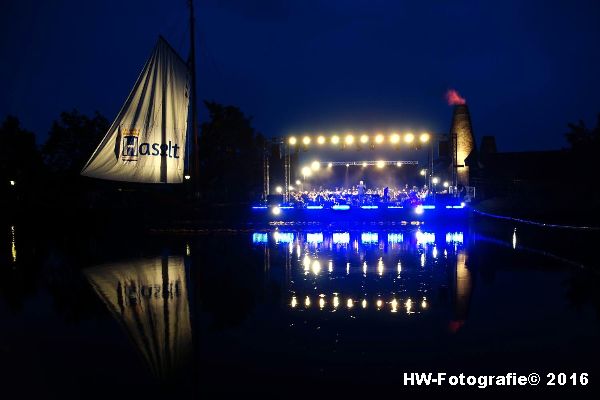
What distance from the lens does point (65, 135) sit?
1542 inches

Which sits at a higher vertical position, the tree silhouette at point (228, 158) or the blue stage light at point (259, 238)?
the tree silhouette at point (228, 158)

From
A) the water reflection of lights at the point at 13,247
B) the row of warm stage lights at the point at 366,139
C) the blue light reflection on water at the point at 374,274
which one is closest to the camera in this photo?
the blue light reflection on water at the point at 374,274

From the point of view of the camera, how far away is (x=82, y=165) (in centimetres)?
3228

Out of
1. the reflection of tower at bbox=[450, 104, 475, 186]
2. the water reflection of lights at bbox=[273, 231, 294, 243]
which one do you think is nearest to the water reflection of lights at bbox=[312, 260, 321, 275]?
the water reflection of lights at bbox=[273, 231, 294, 243]

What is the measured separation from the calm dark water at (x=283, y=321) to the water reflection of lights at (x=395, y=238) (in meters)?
3.51

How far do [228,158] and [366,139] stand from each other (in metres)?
20.2

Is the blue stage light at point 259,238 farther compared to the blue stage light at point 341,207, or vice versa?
the blue stage light at point 341,207

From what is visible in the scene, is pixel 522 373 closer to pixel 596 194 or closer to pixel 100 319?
pixel 100 319

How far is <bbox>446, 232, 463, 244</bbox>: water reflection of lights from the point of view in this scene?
15914 millimetres

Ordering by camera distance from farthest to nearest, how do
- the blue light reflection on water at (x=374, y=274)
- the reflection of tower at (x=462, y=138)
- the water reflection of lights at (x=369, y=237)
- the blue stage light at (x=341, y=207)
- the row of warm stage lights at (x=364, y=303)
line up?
the reflection of tower at (x=462, y=138), the blue stage light at (x=341, y=207), the water reflection of lights at (x=369, y=237), the blue light reflection on water at (x=374, y=274), the row of warm stage lights at (x=364, y=303)

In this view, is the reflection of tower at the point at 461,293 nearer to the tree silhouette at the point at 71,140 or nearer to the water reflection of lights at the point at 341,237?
the water reflection of lights at the point at 341,237

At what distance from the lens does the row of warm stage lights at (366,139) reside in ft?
95.8

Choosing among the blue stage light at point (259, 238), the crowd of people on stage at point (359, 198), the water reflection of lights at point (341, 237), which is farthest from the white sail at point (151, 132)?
the crowd of people on stage at point (359, 198)

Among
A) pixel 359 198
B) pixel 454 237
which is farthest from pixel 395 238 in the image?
pixel 359 198
